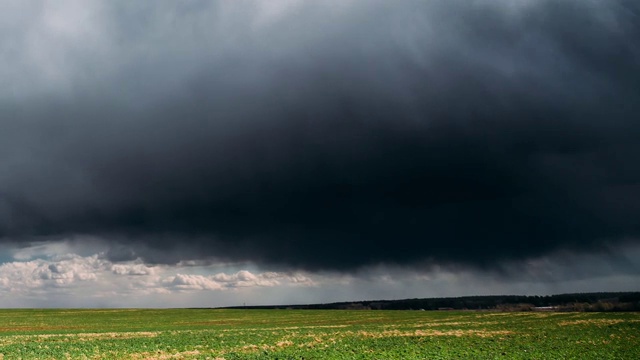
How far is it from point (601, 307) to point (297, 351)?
129412 millimetres

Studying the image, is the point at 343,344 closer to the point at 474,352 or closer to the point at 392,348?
the point at 392,348

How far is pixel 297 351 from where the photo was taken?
125ft

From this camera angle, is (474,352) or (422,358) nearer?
(422,358)

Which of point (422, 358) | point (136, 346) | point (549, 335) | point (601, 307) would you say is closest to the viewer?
point (422, 358)

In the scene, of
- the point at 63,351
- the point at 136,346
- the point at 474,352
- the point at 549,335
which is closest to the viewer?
the point at 474,352

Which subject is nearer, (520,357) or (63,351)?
(520,357)

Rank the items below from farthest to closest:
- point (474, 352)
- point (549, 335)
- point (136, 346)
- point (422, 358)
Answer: point (549, 335) → point (136, 346) → point (474, 352) → point (422, 358)

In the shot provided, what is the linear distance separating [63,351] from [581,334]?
1926 inches

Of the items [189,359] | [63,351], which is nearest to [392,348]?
[189,359]

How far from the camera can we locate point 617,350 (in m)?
39.2

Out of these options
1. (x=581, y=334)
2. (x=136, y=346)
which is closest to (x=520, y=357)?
(x=581, y=334)

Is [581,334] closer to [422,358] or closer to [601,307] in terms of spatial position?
[422,358]

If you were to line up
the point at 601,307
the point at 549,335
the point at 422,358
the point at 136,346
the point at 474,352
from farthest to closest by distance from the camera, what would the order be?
the point at 601,307
the point at 549,335
the point at 136,346
the point at 474,352
the point at 422,358

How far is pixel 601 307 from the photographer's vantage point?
138250mm
